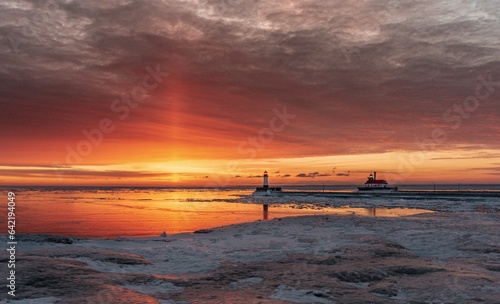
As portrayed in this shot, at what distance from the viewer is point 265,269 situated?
10.9 metres

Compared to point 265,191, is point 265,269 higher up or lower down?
higher up

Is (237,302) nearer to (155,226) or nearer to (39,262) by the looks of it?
(39,262)

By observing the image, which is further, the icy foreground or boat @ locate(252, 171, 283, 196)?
boat @ locate(252, 171, 283, 196)

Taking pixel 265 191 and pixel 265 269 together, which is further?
pixel 265 191

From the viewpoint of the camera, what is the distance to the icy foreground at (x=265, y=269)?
27.0 ft

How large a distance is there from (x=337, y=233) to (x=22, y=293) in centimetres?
1389

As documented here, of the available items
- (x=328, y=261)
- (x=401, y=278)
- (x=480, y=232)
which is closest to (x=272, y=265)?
(x=328, y=261)

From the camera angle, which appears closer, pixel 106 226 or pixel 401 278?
pixel 401 278

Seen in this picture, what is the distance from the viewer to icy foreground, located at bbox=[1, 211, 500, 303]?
27.0 ft

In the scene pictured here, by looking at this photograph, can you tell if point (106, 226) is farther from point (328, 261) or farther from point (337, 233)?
point (328, 261)

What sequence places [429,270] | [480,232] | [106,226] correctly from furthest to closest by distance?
[106,226], [480,232], [429,270]

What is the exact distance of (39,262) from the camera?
10.4 meters

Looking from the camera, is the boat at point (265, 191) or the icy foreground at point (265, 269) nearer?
the icy foreground at point (265, 269)

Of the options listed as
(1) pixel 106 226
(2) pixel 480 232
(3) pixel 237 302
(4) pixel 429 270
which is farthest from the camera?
(1) pixel 106 226
